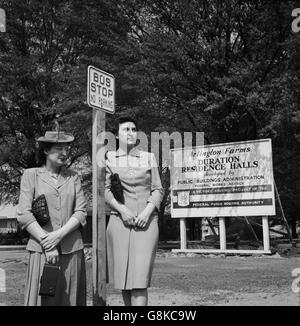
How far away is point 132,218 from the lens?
4.40 meters

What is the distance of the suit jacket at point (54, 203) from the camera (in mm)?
4293

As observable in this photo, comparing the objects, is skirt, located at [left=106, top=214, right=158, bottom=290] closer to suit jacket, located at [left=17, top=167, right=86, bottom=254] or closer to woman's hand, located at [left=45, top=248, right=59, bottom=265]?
suit jacket, located at [left=17, top=167, right=86, bottom=254]

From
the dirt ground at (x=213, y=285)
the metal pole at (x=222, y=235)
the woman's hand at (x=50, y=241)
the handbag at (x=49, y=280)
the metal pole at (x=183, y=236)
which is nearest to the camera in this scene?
the handbag at (x=49, y=280)

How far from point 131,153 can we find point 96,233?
2.64 feet

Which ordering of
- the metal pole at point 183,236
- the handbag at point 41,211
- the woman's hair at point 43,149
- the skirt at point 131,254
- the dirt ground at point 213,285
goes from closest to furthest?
the handbag at point 41,211, the skirt at point 131,254, the woman's hair at point 43,149, the dirt ground at point 213,285, the metal pole at point 183,236

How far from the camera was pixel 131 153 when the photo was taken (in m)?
4.68

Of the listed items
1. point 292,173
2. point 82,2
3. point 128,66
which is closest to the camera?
point 128,66

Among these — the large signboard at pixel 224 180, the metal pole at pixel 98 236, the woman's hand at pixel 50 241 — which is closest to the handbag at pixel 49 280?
the woman's hand at pixel 50 241

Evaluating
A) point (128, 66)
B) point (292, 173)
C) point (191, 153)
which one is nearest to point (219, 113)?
point (191, 153)

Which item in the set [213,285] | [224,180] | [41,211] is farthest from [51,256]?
[224,180]

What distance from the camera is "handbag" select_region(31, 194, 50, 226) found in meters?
4.27

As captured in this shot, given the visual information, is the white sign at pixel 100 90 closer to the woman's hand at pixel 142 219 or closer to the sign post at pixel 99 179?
the sign post at pixel 99 179

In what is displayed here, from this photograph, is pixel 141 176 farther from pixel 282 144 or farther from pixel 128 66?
pixel 282 144

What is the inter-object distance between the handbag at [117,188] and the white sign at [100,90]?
28.4 inches
